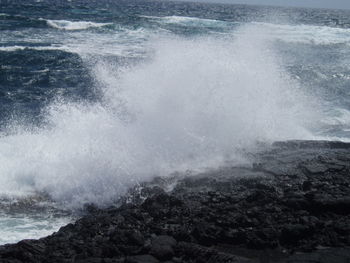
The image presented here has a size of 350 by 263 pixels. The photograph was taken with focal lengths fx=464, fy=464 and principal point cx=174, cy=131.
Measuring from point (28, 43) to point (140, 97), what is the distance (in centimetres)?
1293

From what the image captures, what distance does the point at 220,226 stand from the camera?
5754 millimetres

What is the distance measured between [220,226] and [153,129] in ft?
15.2

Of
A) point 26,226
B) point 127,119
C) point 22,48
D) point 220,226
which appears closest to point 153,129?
point 127,119

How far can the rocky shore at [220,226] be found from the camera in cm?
510

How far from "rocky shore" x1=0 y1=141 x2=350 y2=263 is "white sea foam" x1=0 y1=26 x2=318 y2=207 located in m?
1.02

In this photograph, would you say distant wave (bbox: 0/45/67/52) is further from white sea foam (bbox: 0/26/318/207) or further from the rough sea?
white sea foam (bbox: 0/26/318/207)

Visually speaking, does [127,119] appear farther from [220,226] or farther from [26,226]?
[220,226]

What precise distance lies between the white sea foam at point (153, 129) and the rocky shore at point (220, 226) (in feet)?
3.34

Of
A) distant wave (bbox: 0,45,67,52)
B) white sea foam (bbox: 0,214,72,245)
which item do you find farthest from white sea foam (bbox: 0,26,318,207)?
distant wave (bbox: 0,45,67,52)

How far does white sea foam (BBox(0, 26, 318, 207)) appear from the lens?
822 centimetres

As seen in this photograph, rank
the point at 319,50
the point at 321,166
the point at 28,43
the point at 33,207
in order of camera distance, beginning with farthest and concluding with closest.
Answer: the point at 319,50 → the point at 28,43 → the point at 321,166 → the point at 33,207

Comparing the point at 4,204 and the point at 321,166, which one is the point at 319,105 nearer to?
the point at 321,166

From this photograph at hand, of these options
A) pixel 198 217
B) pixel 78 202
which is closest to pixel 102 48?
pixel 78 202

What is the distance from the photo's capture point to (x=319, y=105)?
15445 mm
